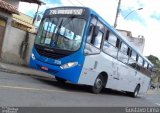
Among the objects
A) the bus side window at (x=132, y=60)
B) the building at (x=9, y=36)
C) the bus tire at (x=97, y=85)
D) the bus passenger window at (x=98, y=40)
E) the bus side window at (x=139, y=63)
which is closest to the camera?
the bus passenger window at (x=98, y=40)

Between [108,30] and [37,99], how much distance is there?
7.28 m

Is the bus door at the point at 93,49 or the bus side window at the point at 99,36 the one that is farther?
the bus side window at the point at 99,36

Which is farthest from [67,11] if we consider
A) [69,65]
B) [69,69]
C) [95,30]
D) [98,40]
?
[69,69]

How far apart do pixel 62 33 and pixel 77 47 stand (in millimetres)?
1013

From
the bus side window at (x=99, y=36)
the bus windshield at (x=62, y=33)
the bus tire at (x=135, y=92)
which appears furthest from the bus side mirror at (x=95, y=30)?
the bus tire at (x=135, y=92)

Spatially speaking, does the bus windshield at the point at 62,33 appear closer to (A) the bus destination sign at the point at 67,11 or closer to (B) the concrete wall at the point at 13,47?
(A) the bus destination sign at the point at 67,11

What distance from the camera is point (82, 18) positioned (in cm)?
1523

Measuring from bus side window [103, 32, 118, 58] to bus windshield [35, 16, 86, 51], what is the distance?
2.02 m

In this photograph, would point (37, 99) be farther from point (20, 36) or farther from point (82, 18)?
point (20, 36)

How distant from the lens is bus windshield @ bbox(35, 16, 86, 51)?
49.4 ft

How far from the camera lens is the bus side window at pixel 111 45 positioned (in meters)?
16.9

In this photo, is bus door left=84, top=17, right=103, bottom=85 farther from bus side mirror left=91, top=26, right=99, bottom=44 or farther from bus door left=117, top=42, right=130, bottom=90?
bus door left=117, top=42, right=130, bottom=90

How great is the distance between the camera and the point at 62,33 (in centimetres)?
1546

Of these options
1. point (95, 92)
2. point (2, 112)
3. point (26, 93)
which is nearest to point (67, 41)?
point (95, 92)
